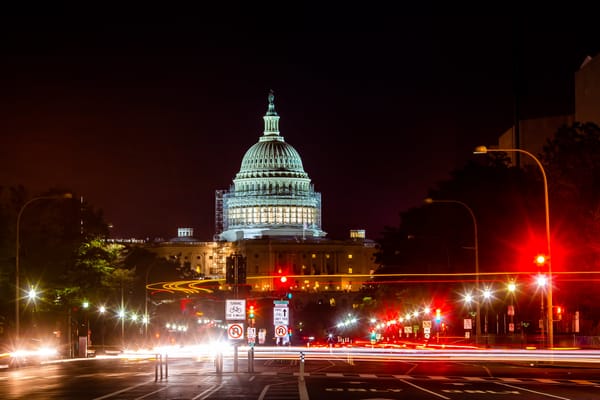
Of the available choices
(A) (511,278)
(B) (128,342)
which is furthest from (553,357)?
(B) (128,342)

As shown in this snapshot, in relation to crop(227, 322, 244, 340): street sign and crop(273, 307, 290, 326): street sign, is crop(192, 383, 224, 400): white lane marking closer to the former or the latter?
crop(227, 322, 244, 340): street sign

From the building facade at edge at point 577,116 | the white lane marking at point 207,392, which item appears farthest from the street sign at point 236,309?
the building facade at edge at point 577,116

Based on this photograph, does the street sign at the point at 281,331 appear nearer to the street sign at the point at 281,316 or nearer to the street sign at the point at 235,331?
the street sign at the point at 281,316

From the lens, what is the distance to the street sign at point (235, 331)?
45.9 meters

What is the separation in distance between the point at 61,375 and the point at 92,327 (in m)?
65.1

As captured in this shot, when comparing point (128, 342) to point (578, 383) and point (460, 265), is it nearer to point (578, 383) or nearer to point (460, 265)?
point (460, 265)

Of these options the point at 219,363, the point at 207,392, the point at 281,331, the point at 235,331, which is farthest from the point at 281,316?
the point at 207,392

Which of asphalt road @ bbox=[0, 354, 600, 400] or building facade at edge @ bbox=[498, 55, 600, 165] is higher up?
building facade at edge @ bbox=[498, 55, 600, 165]

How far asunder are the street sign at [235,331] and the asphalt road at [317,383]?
1308 millimetres

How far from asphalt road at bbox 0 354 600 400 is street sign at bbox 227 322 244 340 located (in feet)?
4.29

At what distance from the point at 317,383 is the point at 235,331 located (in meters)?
8.10

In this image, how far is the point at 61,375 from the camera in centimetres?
4538

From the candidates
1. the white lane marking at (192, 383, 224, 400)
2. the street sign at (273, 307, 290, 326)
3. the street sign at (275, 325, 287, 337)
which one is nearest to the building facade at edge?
the street sign at (273, 307, 290, 326)

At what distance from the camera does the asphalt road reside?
105ft
